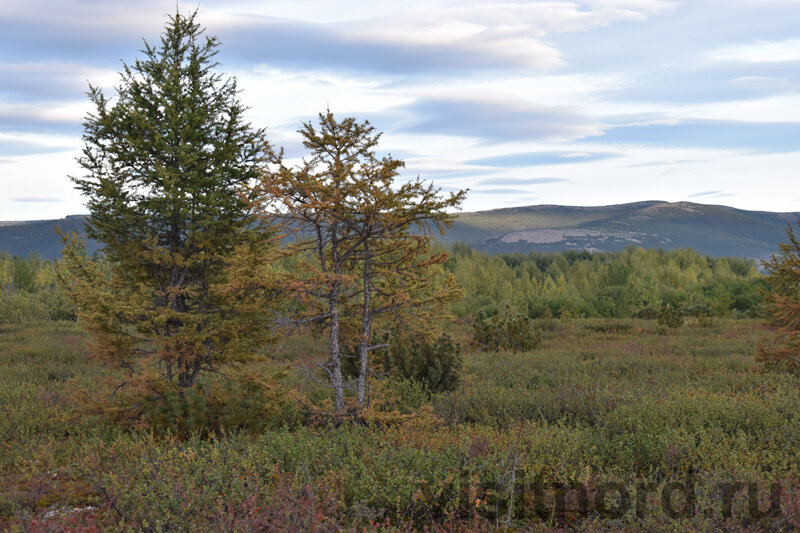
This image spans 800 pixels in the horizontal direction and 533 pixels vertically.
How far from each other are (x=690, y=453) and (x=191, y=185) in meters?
9.76

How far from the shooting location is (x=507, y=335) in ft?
81.0

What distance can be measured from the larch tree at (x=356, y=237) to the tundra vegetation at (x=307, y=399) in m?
0.05

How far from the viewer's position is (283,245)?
9906 mm

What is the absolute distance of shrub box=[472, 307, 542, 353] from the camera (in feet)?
79.8

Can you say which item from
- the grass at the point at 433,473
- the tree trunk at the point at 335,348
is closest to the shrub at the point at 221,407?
the grass at the point at 433,473

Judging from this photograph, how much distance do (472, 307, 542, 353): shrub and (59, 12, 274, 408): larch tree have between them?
15.9 meters

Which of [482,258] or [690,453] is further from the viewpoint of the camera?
[482,258]

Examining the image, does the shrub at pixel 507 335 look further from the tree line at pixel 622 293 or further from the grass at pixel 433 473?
the grass at pixel 433 473

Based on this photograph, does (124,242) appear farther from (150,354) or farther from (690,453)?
(690,453)

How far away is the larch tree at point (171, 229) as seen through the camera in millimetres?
10242

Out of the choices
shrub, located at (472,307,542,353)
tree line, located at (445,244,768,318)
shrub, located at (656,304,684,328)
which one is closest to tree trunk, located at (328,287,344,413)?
tree line, located at (445,244,768,318)

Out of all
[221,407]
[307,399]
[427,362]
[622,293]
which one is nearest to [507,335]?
[427,362]

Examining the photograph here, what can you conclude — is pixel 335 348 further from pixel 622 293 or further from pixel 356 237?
pixel 622 293

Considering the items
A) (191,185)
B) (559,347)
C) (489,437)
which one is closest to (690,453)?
(489,437)
